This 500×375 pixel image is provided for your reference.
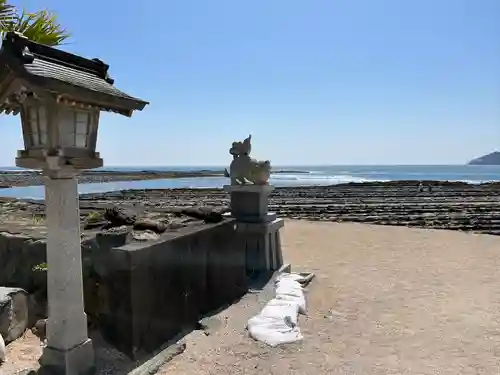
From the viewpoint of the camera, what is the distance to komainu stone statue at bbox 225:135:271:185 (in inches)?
307

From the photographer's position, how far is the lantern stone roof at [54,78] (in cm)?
319

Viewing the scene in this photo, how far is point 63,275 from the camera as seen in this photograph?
149 inches

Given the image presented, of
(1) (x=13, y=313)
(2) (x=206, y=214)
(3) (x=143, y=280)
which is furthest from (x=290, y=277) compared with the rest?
(1) (x=13, y=313)

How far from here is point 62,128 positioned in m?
3.56

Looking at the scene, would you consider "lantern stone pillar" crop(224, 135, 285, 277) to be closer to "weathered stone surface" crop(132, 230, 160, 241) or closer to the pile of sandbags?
the pile of sandbags

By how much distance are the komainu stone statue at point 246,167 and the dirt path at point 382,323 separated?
2096 millimetres

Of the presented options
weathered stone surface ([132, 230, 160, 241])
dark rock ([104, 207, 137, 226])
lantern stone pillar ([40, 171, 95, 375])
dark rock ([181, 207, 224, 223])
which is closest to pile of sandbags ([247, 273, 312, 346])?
dark rock ([181, 207, 224, 223])

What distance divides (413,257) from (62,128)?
27.5ft

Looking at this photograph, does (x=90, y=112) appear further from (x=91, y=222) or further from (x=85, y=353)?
(x=91, y=222)

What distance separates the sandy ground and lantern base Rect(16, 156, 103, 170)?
79.4 inches

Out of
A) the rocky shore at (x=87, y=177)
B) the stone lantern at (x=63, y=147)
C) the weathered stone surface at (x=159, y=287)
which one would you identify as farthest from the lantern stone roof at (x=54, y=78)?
the rocky shore at (x=87, y=177)

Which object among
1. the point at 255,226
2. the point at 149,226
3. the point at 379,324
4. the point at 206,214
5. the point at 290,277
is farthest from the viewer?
the point at 255,226

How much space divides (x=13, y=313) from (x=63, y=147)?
7.78ft

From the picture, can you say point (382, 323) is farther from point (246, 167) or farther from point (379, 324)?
point (246, 167)
